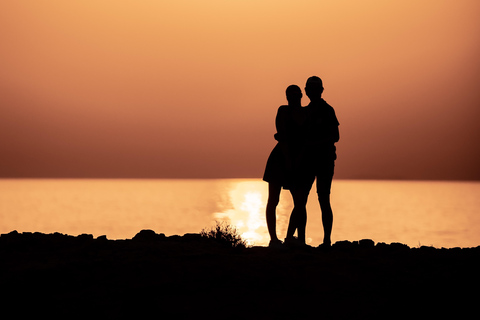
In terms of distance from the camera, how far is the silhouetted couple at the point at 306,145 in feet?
32.0

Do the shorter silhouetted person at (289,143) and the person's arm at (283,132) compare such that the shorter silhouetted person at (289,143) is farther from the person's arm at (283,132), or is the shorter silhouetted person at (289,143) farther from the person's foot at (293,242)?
the person's foot at (293,242)

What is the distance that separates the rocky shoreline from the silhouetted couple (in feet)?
4.65

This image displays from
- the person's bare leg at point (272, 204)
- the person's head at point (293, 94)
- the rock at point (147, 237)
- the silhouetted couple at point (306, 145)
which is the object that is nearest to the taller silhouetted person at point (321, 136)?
the silhouetted couple at point (306, 145)

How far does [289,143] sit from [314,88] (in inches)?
39.0

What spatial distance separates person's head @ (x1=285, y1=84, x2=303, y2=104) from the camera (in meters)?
9.80

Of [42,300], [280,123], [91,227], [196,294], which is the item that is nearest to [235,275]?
[196,294]

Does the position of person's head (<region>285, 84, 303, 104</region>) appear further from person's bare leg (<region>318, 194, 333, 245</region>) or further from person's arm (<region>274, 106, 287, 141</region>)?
person's bare leg (<region>318, 194, 333, 245</region>)

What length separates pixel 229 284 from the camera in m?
6.75

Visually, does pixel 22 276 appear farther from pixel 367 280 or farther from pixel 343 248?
pixel 343 248

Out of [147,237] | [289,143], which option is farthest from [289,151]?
[147,237]

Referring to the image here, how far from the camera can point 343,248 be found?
9.78 meters

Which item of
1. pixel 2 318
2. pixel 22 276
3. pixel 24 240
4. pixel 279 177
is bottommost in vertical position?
pixel 2 318

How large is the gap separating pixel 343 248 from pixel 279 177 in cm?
155

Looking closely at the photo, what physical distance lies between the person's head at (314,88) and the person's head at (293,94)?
14cm
